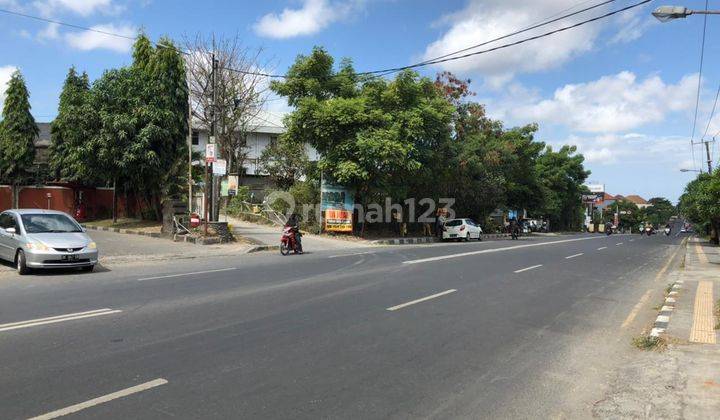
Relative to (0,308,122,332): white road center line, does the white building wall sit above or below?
above

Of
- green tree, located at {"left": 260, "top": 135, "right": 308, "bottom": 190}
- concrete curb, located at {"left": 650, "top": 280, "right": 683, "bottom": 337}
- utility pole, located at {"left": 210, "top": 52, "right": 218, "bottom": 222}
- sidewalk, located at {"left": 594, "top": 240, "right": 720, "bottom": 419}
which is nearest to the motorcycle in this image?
Answer: utility pole, located at {"left": 210, "top": 52, "right": 218, "bottom": 222}

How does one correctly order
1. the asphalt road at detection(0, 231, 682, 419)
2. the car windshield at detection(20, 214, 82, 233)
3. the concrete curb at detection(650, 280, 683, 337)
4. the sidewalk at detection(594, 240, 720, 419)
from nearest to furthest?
the asphalt road at detection(0, 231, 682, 419) → the sidewalk at detection(594, 240, 720, 419) → the concrete curb at detection(650, 280, 683, 337) → the car windshield at detection(20, 214, 82, 233)

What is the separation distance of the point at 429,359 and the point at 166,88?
24531 millimetres

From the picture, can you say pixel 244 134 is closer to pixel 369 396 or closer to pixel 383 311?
pixel 383 311

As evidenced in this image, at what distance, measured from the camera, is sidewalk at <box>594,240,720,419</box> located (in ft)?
15.6

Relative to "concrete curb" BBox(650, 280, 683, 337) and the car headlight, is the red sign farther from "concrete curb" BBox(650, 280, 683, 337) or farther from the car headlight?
"concrete curb" BBox(650, 280, 683, 337)

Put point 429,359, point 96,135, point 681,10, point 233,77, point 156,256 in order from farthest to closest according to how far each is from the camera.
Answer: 1. point 233,77
2. point 96,135
3. point 156,256
4. point 681,10
5. point 429,359

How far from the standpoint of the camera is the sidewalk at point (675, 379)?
15.6ft

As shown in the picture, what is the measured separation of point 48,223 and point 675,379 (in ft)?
45.7

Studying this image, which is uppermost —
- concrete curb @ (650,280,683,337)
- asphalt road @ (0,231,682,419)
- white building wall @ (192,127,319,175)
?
white building wall @ (192,127,319,175)

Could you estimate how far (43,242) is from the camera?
1229cm

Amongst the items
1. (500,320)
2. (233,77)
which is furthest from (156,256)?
(233,77)

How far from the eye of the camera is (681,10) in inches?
438

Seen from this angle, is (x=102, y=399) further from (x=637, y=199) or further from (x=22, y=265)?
(x=637, y=199)
